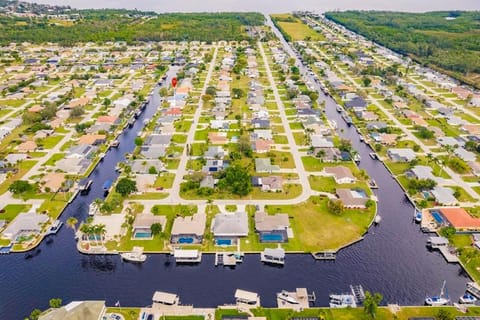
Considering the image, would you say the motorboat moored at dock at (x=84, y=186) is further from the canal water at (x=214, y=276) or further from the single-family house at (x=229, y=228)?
the single-family house at (x=229, y=228)

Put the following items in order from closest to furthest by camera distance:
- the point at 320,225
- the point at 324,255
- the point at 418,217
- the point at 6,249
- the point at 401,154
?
the point at 324,255
the point at 6,249
the point at 320,225
the point at 418,217
the point at 401,154

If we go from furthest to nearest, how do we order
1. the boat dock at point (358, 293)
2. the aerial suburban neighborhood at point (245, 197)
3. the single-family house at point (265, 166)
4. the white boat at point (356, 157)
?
the white boat at point (356, 157) < the single-family house at point (265, 166) < the aerial suburban neighborhood at point (245, 197) < the boat dock at point (358, 293)

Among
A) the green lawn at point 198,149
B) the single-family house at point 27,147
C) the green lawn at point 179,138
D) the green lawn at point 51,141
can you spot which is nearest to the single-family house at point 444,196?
the green lawn at point 198,149

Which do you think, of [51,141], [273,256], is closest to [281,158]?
[273,256]

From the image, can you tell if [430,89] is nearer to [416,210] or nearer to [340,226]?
[416,210]

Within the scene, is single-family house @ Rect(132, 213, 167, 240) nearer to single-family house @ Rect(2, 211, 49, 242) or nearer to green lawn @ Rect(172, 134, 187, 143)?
single-family house @ Rect(2, 211, 49, 242)

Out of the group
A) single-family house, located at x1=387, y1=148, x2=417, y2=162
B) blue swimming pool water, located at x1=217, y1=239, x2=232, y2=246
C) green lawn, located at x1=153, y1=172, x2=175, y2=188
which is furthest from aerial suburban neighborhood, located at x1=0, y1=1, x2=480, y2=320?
single-family house, located at x1=387, y1=148, x2=417, y2=162

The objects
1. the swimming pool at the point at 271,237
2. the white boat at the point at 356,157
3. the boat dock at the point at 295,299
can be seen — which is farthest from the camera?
the white boat at the point at 356,157

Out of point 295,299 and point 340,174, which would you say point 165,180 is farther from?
point 295,299

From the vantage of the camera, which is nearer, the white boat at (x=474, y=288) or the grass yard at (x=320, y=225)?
the white boat at (x=474, y=288)
